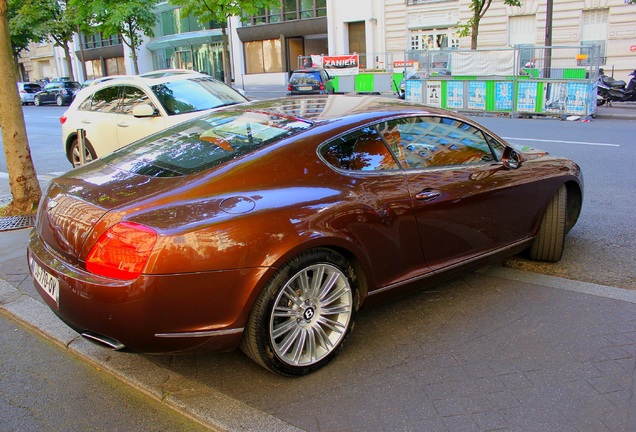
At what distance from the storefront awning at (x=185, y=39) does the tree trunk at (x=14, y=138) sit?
36461mm

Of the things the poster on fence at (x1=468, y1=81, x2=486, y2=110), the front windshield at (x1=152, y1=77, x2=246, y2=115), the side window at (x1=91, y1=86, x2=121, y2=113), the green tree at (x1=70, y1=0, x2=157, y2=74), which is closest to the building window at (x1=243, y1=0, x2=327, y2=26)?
the green tree at (x1=70, y1=0, x2=157, y2=74)

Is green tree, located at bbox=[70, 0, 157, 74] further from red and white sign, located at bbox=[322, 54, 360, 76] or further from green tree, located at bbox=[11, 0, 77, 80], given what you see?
red and white sign, located at bbox=[322, 54, 360, 76]

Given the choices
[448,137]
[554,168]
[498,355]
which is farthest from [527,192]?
[498,355]

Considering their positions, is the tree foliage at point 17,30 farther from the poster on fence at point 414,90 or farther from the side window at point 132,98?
the side window at point 132,98

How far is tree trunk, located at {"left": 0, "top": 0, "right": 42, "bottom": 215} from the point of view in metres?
6.52

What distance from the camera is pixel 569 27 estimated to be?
2756cm

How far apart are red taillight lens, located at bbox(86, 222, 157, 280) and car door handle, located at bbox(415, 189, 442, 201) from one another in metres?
1.70

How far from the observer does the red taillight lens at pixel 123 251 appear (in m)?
2.81

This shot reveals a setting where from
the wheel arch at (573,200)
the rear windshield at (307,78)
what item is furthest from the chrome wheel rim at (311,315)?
the rear windshield at (307,78)

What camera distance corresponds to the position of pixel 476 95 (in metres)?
18.1

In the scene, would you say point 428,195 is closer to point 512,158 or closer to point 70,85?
point 512,158

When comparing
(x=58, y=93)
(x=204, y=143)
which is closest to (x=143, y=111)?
(x=204, y=143)

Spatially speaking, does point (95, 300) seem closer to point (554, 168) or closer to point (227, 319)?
point (227, 319)

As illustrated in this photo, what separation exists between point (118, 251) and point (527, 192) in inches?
120
